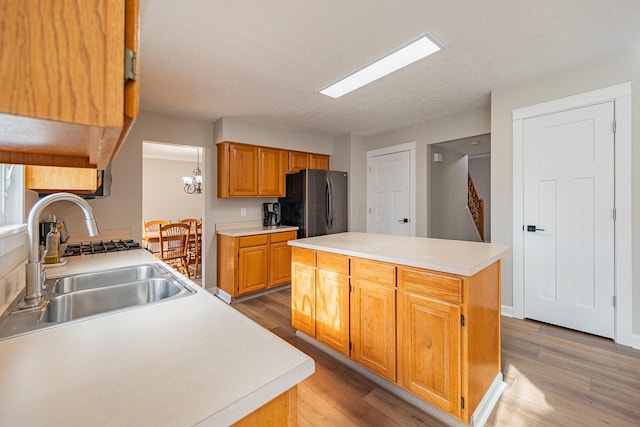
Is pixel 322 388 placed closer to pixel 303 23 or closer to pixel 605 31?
pixel 303 23

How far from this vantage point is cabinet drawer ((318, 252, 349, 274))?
6.72 feet

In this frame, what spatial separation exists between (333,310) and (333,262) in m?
0.38

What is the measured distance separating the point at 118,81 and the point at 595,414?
262 cm

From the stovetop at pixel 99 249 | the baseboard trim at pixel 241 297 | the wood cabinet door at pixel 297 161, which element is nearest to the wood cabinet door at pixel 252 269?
the baseboard trim at pixel 241 297

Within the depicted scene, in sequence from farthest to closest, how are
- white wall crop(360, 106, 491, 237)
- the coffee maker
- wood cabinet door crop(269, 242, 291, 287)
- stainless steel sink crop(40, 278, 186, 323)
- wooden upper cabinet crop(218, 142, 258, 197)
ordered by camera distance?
the coffee maker < wood cabinet door crop(269, 242, 291, 287) < wooden upper cabinet crop(218, 142, 258, 197) < white wall crop(360, 106, 491, 237) < stainless steel sink crop(40, 278, 186, 323)

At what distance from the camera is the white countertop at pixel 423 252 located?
4.94 ft

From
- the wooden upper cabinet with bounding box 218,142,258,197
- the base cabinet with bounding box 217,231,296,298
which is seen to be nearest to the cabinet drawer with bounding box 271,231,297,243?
the base cabinet with bounding box 217,231,296,298

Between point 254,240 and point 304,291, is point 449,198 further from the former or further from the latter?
point 304,291

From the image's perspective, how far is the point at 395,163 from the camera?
4.49 metres

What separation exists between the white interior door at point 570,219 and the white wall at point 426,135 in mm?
751

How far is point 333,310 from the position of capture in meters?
2.16

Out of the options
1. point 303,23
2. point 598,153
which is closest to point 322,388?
point 303,23

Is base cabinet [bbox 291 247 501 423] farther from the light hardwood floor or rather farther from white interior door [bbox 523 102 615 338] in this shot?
white interior door [bbox 523 102 615 338]

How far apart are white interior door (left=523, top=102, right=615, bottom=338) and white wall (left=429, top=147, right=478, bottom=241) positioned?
152cm
